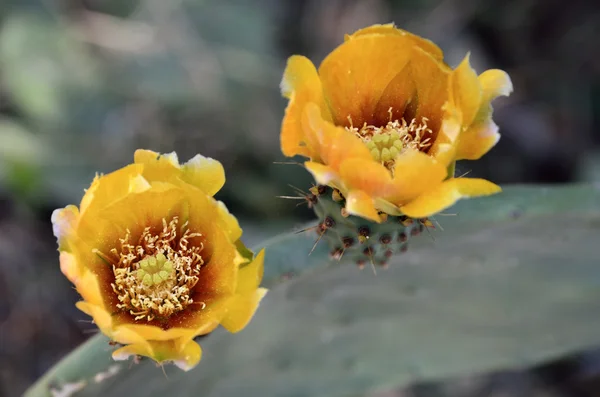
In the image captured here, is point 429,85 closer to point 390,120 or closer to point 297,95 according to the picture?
point 390,120

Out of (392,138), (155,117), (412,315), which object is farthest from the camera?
(155,117)

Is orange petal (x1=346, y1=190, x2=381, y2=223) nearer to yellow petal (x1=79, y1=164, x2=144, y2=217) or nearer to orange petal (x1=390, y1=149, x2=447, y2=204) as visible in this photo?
orange petal (x1=390, y1=149, x2=447, y2=204)

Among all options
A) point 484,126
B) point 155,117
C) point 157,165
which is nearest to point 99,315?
point 157,165

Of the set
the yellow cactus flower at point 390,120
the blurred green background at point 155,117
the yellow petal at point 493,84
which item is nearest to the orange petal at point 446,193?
the yellow cactus flower at point 390,120

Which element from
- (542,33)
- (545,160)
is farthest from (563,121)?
(542,33)

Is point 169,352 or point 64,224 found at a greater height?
point 64,224

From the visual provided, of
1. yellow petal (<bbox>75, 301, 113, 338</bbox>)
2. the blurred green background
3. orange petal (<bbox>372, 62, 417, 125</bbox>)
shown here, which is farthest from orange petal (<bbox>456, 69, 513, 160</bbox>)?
the blurred green background
